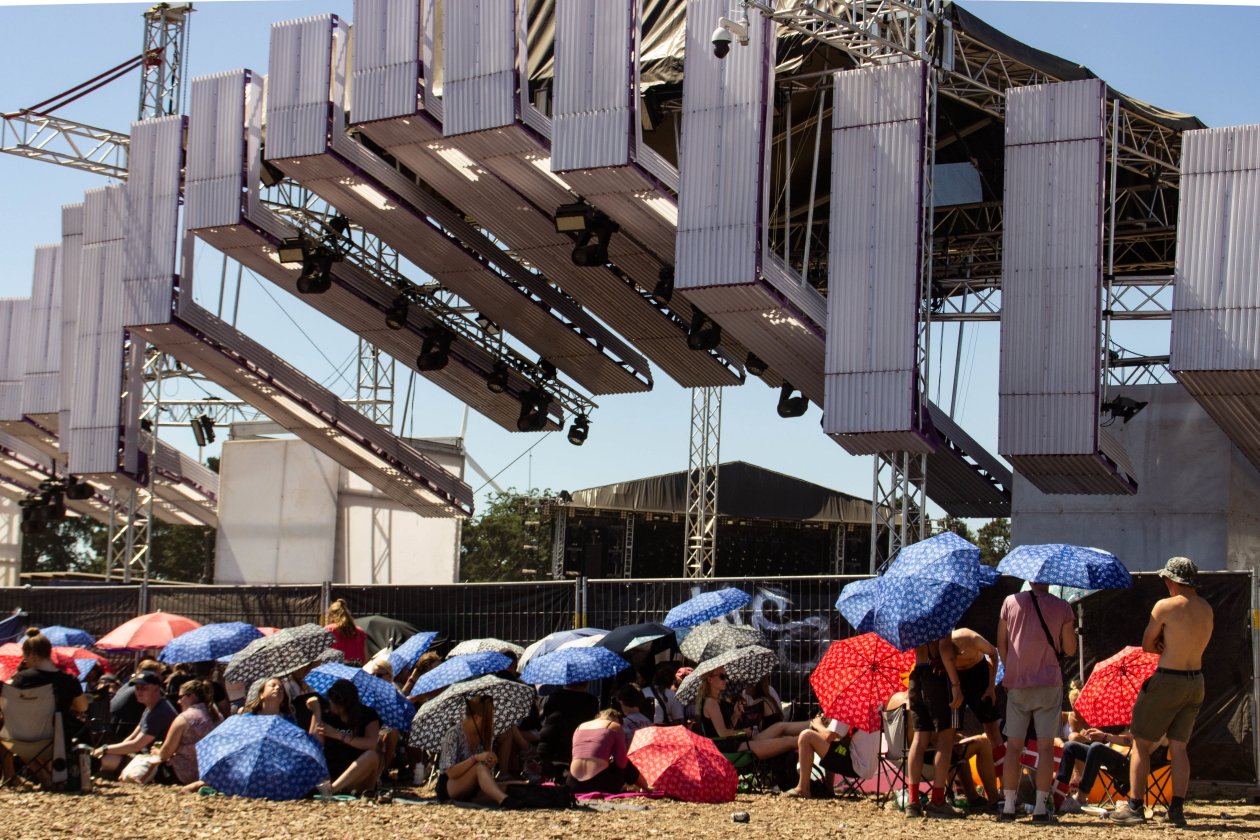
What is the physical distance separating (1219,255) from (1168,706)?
34.9ft

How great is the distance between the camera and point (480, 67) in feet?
71.0

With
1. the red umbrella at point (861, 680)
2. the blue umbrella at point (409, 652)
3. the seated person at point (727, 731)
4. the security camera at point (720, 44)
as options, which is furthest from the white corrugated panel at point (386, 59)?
the red umbrella at point (861, 680)

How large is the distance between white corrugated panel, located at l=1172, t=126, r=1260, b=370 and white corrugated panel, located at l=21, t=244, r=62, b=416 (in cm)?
2340

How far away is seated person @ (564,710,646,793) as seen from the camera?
36.2ft

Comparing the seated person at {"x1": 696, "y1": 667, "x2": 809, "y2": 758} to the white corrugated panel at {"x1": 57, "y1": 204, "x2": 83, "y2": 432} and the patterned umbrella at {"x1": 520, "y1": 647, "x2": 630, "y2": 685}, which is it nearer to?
the patterned umbrella at {"x1": 520, "y1": 647, "x2": 630, "y2": 685}

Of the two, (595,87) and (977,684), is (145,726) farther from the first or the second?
(595,87)

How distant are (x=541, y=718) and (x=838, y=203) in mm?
9266

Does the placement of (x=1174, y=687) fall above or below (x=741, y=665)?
above

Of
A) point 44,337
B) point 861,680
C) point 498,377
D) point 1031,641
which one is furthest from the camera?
point 44,337

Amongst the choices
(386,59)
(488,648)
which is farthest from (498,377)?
(488,648)

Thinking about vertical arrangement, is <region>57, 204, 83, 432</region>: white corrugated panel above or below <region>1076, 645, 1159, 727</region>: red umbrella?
above

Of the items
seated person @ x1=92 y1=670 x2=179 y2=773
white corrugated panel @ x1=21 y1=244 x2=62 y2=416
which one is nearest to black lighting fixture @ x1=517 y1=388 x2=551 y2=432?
white corrugated panel @ x1=21 y1=244 x2=62 y2=416

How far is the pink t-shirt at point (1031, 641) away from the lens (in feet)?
32.3

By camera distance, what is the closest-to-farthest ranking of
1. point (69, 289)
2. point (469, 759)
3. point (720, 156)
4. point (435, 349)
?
point (469, 759), point (720, 156), point (435, 349), point (69, 289)
